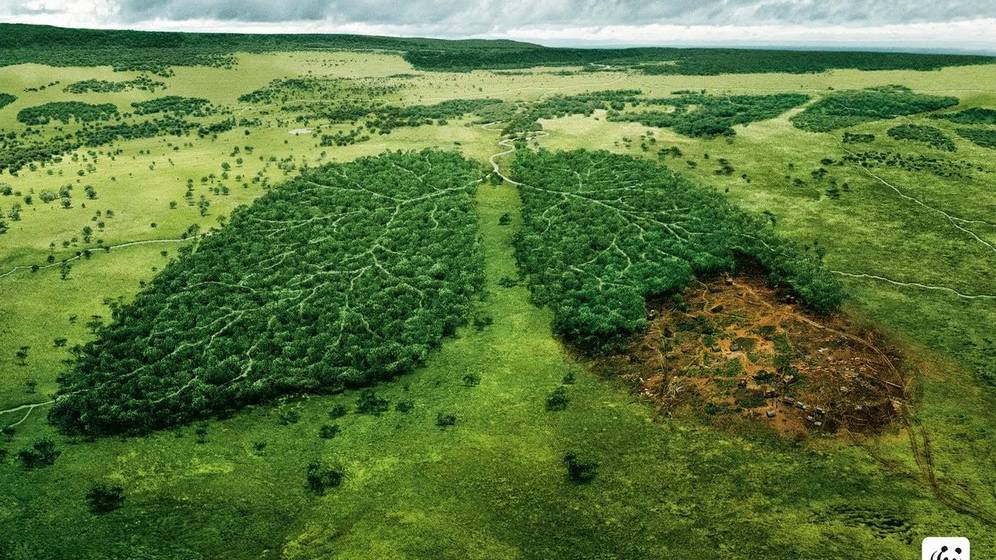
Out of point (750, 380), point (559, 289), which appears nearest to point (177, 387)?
point (559, 289)

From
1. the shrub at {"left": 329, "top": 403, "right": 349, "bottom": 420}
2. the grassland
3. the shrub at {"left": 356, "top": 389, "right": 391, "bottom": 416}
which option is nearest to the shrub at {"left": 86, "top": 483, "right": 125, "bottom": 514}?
the grassland

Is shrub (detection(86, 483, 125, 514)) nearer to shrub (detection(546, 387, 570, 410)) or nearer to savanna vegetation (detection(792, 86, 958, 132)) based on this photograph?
shrub (detection(546, 387, 570, 410))

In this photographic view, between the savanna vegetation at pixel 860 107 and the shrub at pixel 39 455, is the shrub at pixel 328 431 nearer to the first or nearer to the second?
the shrub at pixel 39 455

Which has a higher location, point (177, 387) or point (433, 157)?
point (433, 157)

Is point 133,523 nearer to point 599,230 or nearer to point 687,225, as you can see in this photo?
point 599,230

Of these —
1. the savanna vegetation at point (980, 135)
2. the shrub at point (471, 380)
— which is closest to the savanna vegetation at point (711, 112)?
the savanna vegetation at point (980, 135)

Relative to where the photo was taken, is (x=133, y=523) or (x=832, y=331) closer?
(x=133, y=523)

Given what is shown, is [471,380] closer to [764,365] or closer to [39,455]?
[764,365]
